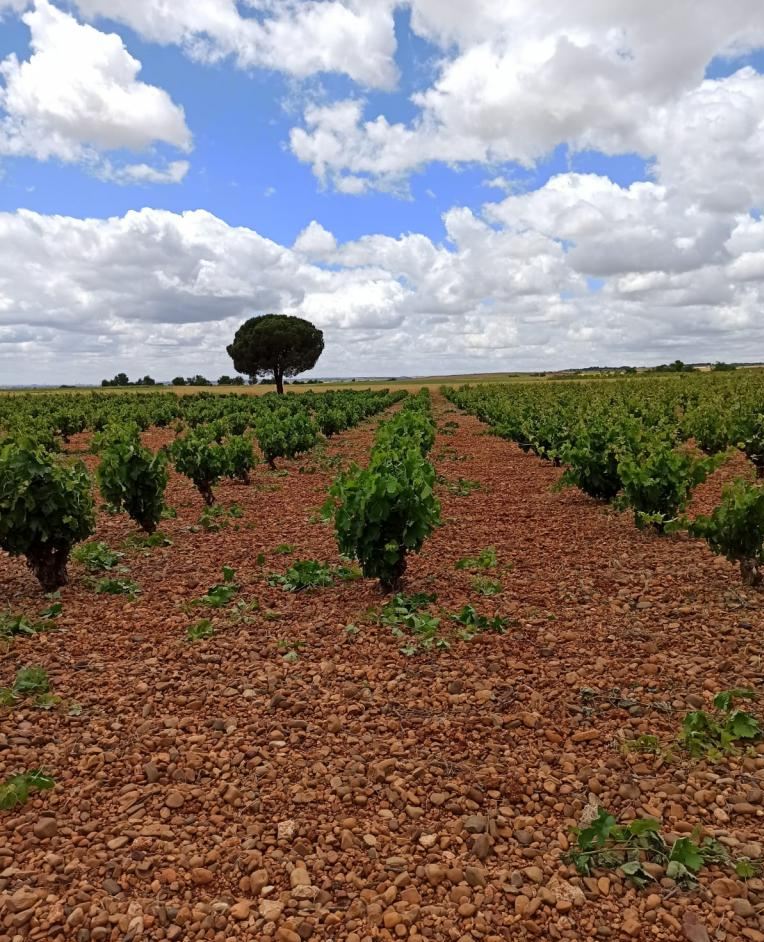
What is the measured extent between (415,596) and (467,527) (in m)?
4.17

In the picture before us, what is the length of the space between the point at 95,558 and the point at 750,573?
888 centimetres

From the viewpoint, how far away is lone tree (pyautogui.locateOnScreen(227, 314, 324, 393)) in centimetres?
7900

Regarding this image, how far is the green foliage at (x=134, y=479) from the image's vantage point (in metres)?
11.4

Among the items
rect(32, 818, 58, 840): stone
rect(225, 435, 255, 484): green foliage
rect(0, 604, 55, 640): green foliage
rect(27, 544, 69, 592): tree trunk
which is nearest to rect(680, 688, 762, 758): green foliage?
rect(32, 818, 58, 840): stone

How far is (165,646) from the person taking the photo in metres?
6.93

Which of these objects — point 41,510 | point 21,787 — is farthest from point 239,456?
point 21,787

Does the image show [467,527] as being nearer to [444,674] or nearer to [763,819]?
[444,674]

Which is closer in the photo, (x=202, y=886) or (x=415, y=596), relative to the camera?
(x=202, y=886)

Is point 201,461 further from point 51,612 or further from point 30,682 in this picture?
point 30,682

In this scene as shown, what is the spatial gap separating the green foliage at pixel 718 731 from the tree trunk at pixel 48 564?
7574mm

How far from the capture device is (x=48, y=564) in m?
8.82

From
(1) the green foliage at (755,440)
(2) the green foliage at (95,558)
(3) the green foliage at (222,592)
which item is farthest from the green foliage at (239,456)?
(1) the green foliage at (755,440)

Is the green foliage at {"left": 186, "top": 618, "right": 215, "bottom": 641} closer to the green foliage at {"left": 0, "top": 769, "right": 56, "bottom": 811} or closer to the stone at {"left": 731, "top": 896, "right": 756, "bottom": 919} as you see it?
the green foliage at {"left": 0, "top": 769, "right": 56, "bottom": 811}

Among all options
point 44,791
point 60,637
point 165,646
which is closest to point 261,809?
point 44,791
